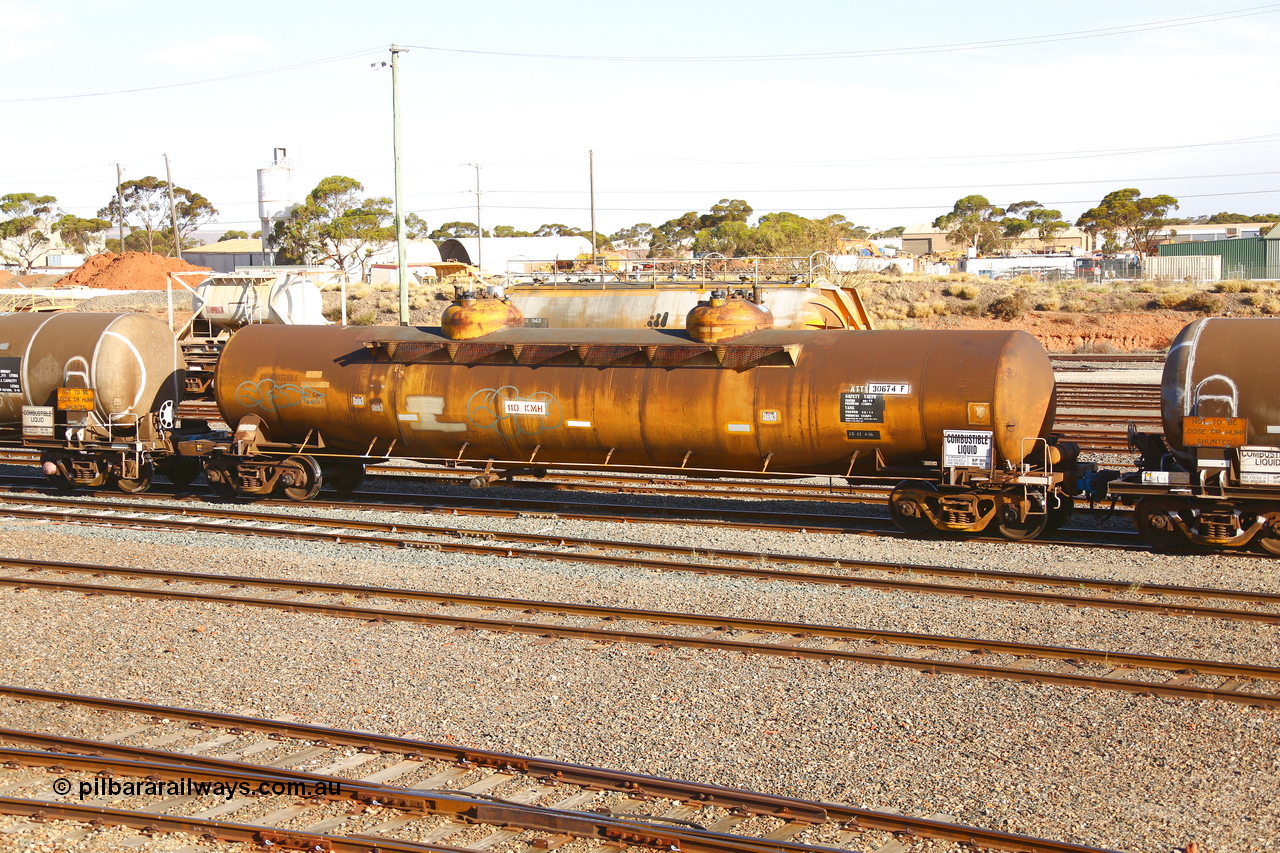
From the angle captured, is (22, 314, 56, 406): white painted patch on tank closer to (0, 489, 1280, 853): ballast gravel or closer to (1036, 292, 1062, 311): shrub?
(0, 489, 1280, 853): ballast gravel

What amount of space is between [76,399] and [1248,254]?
239 feet

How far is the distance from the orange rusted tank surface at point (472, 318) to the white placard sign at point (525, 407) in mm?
1438

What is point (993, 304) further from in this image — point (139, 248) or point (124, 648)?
point (139, 248)

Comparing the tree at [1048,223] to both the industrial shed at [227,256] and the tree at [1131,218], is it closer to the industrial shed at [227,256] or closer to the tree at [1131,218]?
the tree at [1131,218]

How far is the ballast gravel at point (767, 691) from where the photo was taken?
26.2 feet

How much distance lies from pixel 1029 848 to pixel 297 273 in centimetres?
2231

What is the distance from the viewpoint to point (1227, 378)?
46.4 feet

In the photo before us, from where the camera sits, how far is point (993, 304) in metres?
55.6

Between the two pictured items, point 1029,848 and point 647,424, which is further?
point 647,424

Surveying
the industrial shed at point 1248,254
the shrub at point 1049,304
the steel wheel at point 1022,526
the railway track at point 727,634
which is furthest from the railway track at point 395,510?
the industrial shed at point 1248,254

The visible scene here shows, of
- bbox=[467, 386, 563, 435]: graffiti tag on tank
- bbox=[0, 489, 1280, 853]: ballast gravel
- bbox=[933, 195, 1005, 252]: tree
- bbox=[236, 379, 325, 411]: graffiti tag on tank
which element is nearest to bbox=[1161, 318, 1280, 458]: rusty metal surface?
bbox=[0, 489, 1280, 853]: ballast gravel

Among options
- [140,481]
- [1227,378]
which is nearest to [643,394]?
[1227,378]

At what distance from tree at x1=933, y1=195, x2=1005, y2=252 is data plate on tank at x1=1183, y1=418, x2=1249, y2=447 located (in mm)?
92974

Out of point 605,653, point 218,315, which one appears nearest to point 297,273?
point 218,315
